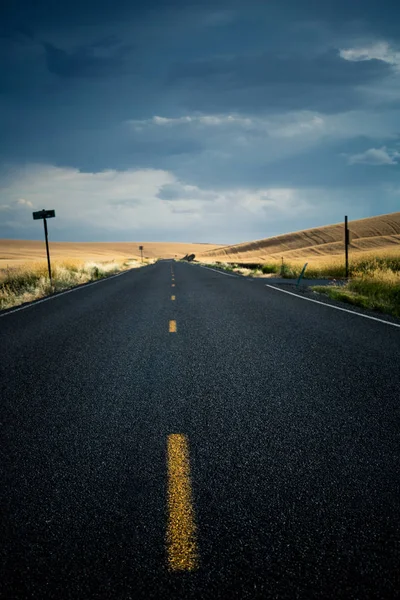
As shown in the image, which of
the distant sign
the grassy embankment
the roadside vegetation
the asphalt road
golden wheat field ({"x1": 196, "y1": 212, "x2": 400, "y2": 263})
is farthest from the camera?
golden wheat field ({"x1": 196, "y1": 212, "x2": 400, "y2": 263})

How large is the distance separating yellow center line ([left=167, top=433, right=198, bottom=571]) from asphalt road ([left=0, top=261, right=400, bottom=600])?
1.2 inches

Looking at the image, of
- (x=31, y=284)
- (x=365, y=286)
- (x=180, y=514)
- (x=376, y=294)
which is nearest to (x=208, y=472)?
(x=180, y=514)

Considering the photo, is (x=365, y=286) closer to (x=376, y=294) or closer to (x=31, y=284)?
(x=376, y=294)

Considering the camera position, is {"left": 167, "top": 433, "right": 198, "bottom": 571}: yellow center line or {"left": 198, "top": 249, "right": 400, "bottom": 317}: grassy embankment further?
{"left": 198, "top": 249, "right": 400, "bottom": 317}: grassy embankment

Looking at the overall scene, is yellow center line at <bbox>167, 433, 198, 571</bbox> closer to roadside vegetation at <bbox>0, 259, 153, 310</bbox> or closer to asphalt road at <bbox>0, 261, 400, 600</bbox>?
asphalt road at <bbox>0, 261, 400, 600</bbox>

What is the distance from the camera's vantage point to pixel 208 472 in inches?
111

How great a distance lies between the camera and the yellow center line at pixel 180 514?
6.64 feet

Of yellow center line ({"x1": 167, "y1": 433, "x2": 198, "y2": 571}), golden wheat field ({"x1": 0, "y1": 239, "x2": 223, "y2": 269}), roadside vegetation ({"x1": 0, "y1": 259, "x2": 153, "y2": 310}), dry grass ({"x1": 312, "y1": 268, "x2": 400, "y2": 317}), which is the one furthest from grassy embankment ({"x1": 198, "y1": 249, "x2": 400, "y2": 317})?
golden wheat field ({"x1": 0, "y1": 239, "x2": 223, "y2": 269})

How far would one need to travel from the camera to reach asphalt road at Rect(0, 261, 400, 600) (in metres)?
1.95

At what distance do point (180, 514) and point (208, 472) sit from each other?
507 millimetres

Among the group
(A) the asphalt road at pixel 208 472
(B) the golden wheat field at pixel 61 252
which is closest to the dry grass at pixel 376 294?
(A) the asphalt road at pixel 208 472

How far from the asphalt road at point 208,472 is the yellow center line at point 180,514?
0.10 ft

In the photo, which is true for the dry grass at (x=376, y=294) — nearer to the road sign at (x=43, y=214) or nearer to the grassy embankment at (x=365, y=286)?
the grassy embankment at (x=365, y=286)

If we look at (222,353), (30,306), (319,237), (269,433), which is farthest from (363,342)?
(319,237)
